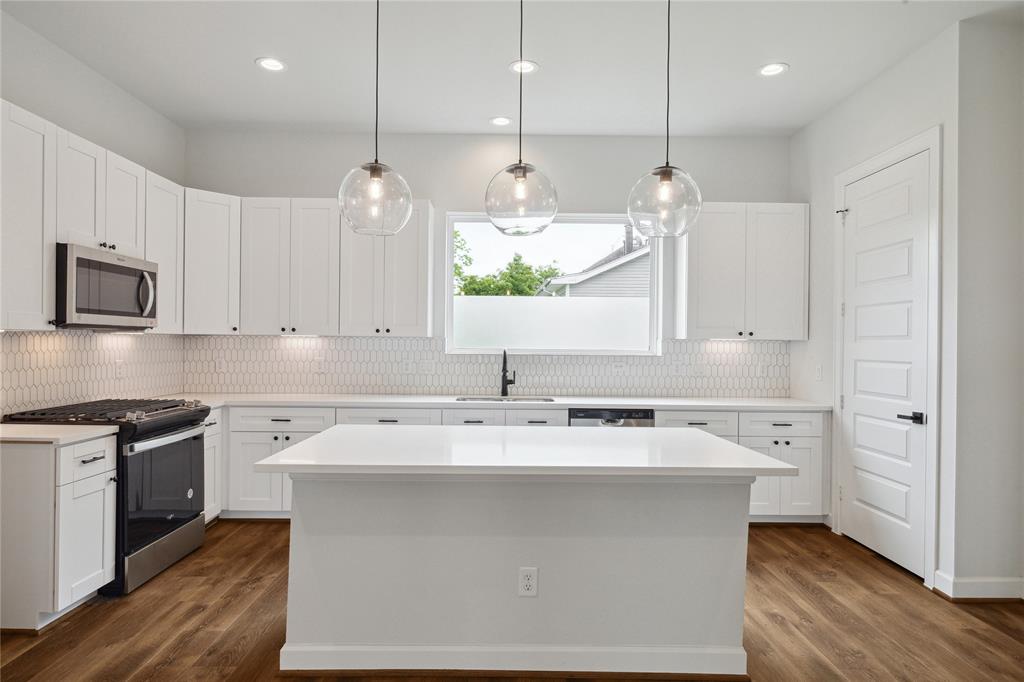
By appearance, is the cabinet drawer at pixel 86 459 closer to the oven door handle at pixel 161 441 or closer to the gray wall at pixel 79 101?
the oven door handle at pixel 161 441

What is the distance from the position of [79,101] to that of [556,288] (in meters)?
3.48

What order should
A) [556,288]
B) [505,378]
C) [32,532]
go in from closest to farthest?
1. [32,532]
2. [505,378]
3. [556,288]

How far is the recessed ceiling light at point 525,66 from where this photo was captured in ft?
12.0

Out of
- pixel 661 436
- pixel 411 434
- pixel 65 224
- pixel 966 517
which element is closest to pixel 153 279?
pixel 65 224

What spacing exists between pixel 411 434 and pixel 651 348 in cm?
281

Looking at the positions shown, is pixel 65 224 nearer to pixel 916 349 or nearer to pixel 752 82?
pixel 752 82

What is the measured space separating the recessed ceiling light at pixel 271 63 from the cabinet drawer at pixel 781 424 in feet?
12.7

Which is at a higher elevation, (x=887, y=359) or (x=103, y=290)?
(x=103, y=290)

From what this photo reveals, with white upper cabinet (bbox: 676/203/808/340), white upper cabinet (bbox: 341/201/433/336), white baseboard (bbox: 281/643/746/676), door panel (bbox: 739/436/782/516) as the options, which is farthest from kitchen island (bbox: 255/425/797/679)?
white upper cabinet (bbox: 676/203/808/340)

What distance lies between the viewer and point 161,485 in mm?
3453

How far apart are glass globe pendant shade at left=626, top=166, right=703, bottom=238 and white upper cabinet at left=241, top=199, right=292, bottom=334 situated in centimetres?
319

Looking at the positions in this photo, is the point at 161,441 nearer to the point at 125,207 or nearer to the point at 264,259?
the point at 125,207

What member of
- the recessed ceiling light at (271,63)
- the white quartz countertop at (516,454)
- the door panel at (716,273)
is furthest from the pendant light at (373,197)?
the door panel at (716,273)

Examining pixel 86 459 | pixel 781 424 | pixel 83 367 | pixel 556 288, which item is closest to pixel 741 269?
pixel 781 424
